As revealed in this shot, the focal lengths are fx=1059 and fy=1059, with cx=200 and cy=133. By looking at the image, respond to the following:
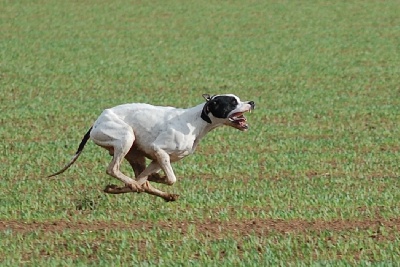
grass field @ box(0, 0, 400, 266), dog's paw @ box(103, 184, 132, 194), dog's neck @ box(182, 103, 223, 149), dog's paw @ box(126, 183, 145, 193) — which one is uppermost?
dog's neck @ box(182, 103, 223, 149)

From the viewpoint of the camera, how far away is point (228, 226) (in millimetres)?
10086

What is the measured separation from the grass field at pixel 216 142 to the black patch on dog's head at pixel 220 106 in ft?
3.26

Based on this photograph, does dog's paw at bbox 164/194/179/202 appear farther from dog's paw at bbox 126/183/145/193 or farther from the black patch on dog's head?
the black patch on dog's head

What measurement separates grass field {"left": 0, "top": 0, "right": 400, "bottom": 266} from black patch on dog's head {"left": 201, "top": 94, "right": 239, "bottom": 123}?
100 cm

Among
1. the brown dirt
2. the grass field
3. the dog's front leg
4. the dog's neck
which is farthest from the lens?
the dog's neck

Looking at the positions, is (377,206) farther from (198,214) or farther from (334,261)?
(334,261)

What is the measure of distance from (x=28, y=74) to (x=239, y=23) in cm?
1364

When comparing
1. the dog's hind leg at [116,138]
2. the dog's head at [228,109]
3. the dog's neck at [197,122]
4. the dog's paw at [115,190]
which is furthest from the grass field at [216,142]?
the dog's head at [228,109]

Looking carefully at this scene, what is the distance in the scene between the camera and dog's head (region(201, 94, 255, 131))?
426 inches

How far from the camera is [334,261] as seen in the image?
27.6ft

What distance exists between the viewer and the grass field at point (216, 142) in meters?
9.20

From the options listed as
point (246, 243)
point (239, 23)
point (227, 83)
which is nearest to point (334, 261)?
point (246, 243)

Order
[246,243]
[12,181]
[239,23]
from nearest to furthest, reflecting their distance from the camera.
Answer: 1. [246,243]
2. [12,181]
3. [239,23]

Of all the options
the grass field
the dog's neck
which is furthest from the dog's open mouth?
the grass field
